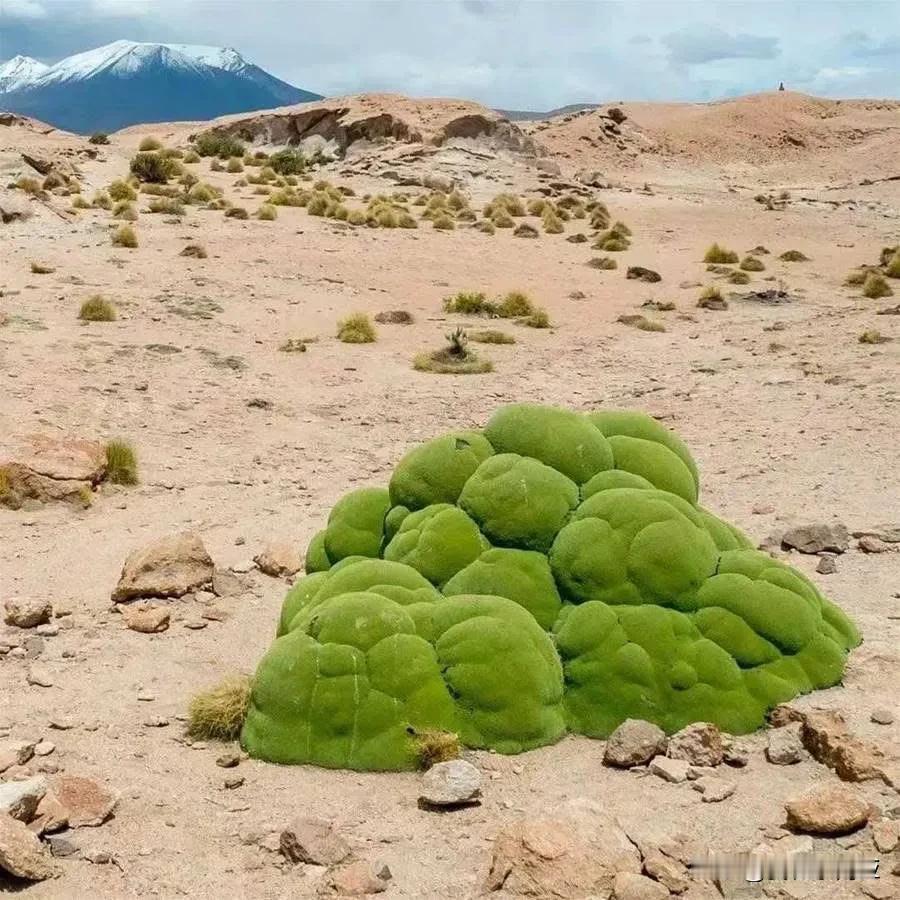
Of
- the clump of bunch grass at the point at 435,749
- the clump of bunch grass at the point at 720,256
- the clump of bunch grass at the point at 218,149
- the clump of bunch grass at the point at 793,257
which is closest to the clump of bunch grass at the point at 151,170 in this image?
the clump of bunch grass at the point at 218,149

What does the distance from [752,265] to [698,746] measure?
16.3 m

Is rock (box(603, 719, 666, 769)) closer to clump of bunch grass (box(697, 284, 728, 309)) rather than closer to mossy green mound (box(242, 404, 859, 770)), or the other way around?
mossy green mound (box(242, 404, 859, 770))

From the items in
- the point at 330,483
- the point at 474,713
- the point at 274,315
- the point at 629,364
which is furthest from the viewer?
the point at 274,315

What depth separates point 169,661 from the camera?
495 centimetres

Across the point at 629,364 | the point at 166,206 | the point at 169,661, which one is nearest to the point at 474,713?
the point at 169,661

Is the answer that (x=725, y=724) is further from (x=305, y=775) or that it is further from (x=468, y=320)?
(x=468, y=320)

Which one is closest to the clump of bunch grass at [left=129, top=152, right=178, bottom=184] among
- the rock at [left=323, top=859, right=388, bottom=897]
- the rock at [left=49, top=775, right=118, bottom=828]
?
the rock at [left=49, top=775, right=118, bottom=828]

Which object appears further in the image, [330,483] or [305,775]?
[330,483]

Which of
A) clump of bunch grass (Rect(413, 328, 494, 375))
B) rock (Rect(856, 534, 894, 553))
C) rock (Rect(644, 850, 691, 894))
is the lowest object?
rock (Rect(644, 850, 691, 894))

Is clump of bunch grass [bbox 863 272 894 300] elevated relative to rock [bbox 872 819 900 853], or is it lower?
elevated

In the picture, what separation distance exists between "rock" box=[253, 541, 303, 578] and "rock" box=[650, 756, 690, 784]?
2.83 m

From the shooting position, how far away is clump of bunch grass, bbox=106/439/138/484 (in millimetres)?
7641

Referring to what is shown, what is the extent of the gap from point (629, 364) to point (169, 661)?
8180 millimetres

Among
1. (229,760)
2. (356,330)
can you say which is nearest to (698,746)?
(229,760)
